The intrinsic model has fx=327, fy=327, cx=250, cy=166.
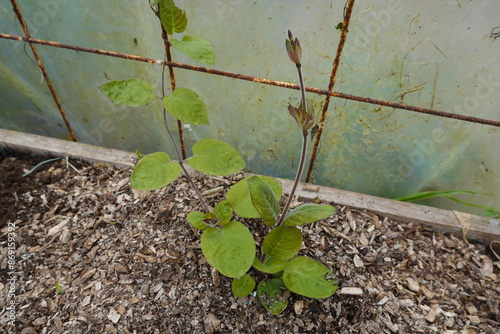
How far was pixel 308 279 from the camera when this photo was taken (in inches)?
33.1

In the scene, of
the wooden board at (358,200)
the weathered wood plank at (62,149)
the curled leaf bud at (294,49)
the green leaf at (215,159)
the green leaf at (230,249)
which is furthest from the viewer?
the weathered wood plank at (62,149)

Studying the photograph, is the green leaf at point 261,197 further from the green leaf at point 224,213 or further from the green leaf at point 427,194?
the green leaf at point 427,194

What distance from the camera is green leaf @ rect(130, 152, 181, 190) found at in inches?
30.5

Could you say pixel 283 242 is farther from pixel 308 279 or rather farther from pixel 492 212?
pixel 492 212

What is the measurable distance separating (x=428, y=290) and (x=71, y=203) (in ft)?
4.01

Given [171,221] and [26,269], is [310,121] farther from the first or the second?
[26,269]

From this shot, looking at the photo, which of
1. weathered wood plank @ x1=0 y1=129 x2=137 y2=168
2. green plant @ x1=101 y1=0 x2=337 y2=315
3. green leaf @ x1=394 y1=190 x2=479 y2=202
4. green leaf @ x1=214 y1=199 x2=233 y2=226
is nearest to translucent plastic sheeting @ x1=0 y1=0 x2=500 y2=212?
green leaf @ x1=394 y1=190 x2=479 y2=202

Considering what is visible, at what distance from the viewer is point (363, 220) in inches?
44.8

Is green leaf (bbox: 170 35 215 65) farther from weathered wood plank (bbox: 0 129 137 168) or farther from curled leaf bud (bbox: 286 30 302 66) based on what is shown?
weathered wood plank (bbox: 0 129 137 168)

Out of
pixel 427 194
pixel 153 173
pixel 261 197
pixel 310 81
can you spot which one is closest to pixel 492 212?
pixel 427 194

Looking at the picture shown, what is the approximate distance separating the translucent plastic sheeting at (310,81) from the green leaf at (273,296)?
0.76 m

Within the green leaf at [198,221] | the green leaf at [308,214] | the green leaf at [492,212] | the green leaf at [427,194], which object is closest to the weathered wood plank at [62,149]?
the green leaf at [198,221]

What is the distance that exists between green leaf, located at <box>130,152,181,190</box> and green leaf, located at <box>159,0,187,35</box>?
0.31 meters

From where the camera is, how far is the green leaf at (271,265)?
830 millimetres
